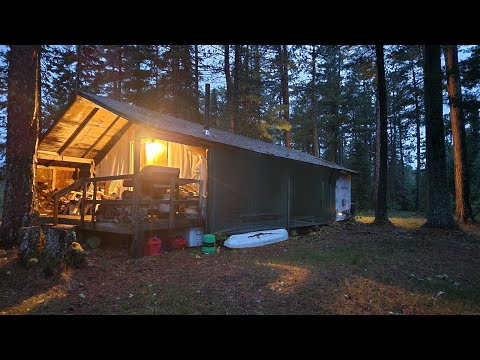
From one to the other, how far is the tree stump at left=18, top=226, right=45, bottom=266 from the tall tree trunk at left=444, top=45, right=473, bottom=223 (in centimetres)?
1604

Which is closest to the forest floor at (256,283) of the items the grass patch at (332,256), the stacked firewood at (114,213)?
the grass patch at (332,256)

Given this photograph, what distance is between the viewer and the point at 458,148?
14000 mm

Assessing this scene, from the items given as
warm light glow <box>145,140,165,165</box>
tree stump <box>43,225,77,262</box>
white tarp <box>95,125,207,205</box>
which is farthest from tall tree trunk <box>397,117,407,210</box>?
tree stump <box>43,225,77,262</box>

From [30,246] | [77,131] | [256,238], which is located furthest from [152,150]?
[30,246]

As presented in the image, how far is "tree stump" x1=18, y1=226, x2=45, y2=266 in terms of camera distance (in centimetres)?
509

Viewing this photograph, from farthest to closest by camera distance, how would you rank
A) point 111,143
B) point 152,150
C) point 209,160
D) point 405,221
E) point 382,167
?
point 405,221 → point 382,167 → point 111,143 → point 152,150 → point 209,160

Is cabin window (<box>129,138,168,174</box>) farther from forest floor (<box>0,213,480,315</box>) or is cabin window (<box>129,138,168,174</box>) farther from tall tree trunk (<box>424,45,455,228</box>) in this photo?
tall tree trunk (<box>424,45,455,228</box>)

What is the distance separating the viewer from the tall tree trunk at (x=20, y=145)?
648 centimetres

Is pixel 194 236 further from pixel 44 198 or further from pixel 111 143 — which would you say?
pixel 44 198

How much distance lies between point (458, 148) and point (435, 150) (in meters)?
4.80

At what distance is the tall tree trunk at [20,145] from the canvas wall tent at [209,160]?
175 cm
